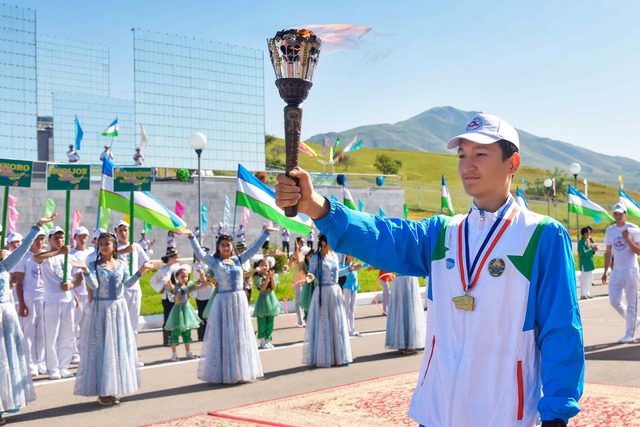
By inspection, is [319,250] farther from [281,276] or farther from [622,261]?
[281,276]

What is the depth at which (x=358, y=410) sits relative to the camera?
27.3 ft

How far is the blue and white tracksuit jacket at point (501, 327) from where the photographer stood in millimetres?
3189

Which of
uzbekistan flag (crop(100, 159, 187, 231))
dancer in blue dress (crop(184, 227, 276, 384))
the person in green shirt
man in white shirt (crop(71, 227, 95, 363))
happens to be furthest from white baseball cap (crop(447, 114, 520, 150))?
the person in green shirt

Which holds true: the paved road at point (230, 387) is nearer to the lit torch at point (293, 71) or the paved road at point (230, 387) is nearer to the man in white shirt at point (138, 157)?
the lit torch at point (293, 71)

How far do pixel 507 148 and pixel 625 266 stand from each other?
34.6 ft

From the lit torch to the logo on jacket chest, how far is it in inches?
35.5

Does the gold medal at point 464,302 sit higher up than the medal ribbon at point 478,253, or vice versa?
the medal ribbon at point 478,253

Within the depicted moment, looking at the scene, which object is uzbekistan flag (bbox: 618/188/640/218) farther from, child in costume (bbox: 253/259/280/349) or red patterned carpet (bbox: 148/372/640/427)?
red patterned carpet (bbox: 148/372/640/427)

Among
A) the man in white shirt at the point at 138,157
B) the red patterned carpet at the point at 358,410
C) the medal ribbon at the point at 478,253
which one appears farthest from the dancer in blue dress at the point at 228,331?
the man in white shirt at the point at 138,157

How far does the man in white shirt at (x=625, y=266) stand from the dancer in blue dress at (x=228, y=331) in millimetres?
6265

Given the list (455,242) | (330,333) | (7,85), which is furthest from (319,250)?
(7,85)

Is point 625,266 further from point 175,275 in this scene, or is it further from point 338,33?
point 338,33

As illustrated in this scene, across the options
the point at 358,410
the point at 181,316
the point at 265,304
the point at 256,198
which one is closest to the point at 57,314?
the point at 181,316

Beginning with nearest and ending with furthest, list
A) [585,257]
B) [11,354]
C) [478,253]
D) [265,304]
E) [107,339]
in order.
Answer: [478,253], [11,354], [107,339], [265,304], [585,257]
